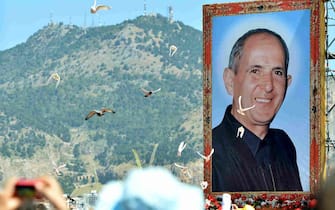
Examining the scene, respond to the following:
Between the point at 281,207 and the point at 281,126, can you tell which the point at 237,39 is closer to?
the point at 281,126

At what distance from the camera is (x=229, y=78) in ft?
71.4

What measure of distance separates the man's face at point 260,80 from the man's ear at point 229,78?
21 mm

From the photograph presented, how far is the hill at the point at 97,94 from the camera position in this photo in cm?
9781

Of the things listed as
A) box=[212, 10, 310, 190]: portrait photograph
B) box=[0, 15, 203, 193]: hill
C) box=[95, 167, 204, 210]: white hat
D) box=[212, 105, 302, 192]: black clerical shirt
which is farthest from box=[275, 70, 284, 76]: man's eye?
box=[0, 15, 203, 193]: hill

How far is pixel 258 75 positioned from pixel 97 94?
89.9 metres

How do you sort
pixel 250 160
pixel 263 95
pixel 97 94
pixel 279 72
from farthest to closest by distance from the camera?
1. pixel 97 94
2. pixel 250 160
3. pixel 263 95
4. pixel 279 72

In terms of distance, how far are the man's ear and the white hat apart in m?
18.9

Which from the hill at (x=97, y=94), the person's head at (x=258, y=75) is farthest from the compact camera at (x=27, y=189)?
the hill at (x=97, y=94)

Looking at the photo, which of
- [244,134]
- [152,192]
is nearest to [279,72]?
[244,134]

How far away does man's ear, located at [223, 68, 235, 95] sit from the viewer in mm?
21766

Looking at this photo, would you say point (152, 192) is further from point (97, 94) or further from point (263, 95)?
point (97, 94)

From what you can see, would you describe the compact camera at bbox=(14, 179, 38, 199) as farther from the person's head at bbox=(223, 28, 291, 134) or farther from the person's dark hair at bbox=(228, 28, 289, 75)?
the person's dark hair at bbox=(228, 28, 289, 75)

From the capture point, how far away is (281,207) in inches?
845

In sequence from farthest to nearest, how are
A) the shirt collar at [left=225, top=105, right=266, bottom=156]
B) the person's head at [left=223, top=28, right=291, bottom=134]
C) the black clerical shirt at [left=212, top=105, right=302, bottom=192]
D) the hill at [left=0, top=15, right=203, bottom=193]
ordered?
the hill at [left=0, top=15, right=203, bottom=193]
the shirt collar at [left=225, top=105, right=266, bottom=156]
the black clerical shirt at [left=212, top=105, right=302, bottom=192]
the person's head at [left=223, top=28, right=291, bottom=134]
